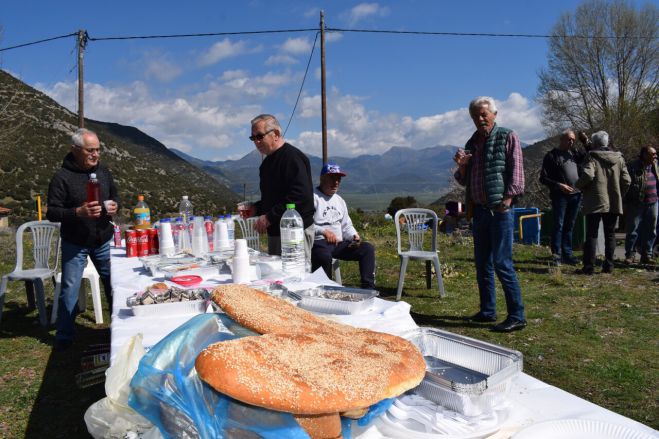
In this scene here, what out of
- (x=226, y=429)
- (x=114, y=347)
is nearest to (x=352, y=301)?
(x=114, y=347)

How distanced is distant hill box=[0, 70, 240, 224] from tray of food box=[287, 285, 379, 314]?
22386 millimetres

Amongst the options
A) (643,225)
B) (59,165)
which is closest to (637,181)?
(643,225)

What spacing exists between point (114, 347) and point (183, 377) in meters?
0.73

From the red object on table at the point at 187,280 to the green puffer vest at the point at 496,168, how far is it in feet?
8.64

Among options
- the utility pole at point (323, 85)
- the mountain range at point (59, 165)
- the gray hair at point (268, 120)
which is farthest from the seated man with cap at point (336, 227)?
the mountain range at point (59, 165)

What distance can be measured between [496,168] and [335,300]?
8.82ft

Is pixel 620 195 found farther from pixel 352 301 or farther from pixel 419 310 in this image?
pixel 352 301

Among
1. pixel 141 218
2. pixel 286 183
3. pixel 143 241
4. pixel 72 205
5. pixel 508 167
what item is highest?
pixel 508 167

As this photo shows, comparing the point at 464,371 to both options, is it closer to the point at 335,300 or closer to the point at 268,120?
the point at 335,300

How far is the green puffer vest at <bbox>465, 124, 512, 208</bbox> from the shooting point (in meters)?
4.18

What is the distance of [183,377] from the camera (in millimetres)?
1093

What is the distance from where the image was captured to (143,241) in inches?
150

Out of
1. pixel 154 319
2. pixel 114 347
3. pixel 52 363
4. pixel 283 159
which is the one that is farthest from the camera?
pixel 52 363

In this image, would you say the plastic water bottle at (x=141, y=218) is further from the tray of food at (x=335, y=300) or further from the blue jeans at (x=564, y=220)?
the blue jeans at (x=564, y=220)
